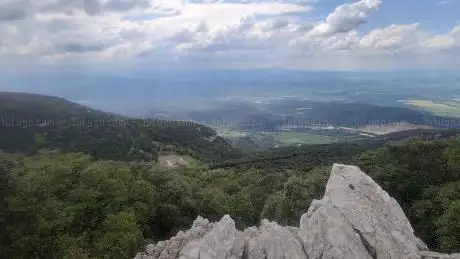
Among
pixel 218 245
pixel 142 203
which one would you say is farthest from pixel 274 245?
pixel 142 203

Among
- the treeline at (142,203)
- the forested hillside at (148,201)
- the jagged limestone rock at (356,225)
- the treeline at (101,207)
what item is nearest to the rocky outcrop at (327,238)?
the jagged limestone rock at (356,225)

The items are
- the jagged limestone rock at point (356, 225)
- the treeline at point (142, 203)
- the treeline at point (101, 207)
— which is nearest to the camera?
the jagged limestone rock at point (356, 225)

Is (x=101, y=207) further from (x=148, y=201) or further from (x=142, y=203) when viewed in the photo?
(x=148, y=201)

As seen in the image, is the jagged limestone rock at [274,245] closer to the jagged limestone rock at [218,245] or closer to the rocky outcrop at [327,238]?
the rocky outcrop at [327,238]

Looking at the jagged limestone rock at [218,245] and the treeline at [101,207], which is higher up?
the jagged limestone rock at [218,245]

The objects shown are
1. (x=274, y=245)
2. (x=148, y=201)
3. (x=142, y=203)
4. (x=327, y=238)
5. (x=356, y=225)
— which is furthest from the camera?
(x=148, y=201)

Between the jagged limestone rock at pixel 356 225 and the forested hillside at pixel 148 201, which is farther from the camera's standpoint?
the forested hillside at pixel 148 201

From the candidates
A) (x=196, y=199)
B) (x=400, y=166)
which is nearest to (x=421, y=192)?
(x=400, y=166)

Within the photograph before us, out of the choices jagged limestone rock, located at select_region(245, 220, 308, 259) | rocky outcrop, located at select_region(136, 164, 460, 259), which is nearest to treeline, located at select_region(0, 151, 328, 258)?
rocky outcrop, located at select_region(136, 164, 460, 259)
